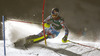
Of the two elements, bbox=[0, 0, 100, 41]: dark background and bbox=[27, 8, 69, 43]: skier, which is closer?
bbox=[27, 8, 69, 43]: skier

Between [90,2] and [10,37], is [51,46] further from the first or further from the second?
[90,2]

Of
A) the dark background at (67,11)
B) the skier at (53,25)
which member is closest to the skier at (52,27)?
the skier at (53,25)

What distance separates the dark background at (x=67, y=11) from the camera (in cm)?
154

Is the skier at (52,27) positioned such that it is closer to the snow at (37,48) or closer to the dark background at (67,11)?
the snow at (37,48)

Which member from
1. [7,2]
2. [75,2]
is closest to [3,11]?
[7,2]

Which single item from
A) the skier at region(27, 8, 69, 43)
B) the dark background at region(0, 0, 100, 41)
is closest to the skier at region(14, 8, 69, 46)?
the skier at region(27, 8, 69, 43)

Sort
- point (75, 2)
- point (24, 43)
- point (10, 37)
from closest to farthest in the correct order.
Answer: point (24, 43), point (10, 37), point (75, 2)

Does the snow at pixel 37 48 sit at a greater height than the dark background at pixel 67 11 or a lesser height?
lesser

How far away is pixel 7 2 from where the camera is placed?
158 cm

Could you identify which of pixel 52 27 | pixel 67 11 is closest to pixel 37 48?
pixel 52 27

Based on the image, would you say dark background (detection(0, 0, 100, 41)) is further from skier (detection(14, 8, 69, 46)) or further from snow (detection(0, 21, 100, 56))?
skier (detection(14, 8, 69, 46))

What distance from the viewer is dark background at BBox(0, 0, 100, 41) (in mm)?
1535

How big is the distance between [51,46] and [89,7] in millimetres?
728

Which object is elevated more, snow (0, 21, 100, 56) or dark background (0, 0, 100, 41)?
dark background (0, 0, 100, 41)
